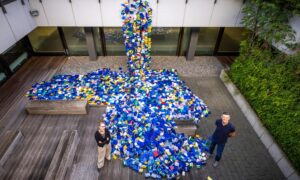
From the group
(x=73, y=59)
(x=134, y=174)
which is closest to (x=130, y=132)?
(x=134, y=174)

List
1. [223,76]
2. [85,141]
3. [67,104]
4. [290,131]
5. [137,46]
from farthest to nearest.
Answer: [223,76] < [137,46] < [67,104] < [85,141] < [290,131]

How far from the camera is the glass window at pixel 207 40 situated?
37.1 feet

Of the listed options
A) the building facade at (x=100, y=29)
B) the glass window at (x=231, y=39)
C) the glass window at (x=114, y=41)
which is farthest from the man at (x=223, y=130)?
the glass window at (x=114, y=41)

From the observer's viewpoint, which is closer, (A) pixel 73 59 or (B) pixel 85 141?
(B) pixel 85 141

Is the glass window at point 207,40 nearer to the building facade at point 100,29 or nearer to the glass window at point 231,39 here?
the building facade at point 100,29

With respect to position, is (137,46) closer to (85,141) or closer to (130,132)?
(130,132)

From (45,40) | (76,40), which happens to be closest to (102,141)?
(76,40)

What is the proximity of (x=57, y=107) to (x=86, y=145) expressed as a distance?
2.10 metres

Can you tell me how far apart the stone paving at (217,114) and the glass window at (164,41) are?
512 mm

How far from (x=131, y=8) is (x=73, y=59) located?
227 inches

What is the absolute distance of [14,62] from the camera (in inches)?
401

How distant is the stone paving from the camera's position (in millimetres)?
6121

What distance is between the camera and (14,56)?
10203 millimetres

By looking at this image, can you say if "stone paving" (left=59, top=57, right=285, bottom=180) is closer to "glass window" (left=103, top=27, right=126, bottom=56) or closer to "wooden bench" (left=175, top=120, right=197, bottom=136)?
"glass window" (left=103, top=27, right=126, bottom=56)
